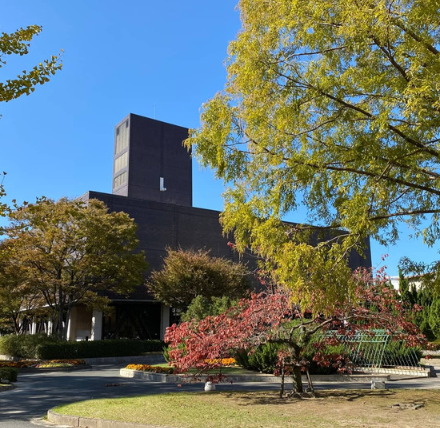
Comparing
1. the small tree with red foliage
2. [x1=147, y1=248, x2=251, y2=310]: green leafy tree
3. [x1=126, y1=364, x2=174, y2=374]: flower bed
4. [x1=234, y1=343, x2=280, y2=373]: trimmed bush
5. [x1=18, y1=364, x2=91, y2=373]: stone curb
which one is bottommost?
[x1=18, y1=364, x2=91, y2=373]: stone curb

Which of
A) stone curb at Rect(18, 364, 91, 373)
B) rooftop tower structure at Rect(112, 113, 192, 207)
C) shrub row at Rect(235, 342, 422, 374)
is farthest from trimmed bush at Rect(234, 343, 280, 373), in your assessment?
rooftop tower structure at Rect(112, 113, 192, 207)

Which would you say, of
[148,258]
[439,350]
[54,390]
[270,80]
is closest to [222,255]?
[148,258]

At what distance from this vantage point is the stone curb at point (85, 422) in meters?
7.91

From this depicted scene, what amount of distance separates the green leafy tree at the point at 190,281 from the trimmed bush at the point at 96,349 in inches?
135

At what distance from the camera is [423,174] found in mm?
9047


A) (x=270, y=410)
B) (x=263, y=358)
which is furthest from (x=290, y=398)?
(x=263, y=358)

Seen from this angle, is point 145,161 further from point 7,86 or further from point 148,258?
point 7,86

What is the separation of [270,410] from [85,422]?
3.45m

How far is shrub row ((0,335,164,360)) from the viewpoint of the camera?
26.8 m

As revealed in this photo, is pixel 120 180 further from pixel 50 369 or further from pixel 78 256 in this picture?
pixel 50 369

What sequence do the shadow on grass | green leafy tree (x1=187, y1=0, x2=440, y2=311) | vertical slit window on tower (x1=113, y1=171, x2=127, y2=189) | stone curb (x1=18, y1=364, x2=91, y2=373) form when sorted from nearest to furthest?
green leafy tree (x1=187, y1=0, x2=440, y2=311) → the shadow on grass → stone curb (x1=18, y1=364, x2=91, y2=373) → vertical slit window on tower (x1=113, y1=171, x2=127, y2=189)

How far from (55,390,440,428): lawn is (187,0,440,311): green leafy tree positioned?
2.20 metres

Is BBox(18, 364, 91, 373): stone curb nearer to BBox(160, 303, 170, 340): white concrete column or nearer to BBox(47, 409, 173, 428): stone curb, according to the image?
BBox(47, 409, 173, 428): stone curb

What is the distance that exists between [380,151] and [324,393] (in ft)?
20.1
